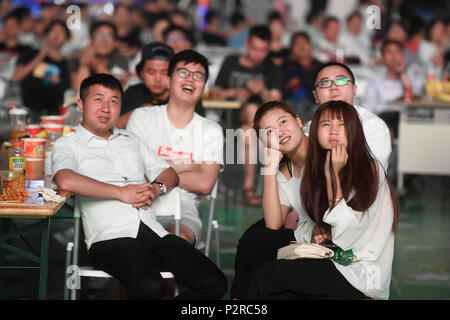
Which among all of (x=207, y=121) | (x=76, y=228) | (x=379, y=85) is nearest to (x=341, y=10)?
(x=379, y=85)

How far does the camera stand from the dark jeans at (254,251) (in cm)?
320

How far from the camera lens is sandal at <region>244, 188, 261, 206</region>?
22.1ft

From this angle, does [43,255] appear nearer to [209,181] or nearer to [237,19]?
[209,181]

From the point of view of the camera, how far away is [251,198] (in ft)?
22.5

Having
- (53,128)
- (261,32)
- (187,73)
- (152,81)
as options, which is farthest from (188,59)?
(261,32)

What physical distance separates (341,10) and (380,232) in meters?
9.43

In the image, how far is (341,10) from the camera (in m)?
A: 11.9

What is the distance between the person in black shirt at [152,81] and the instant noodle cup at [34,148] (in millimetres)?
1054

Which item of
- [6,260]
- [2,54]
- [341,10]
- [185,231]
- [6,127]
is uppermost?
[341,10]

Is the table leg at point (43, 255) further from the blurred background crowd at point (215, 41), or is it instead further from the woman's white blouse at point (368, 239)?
the blurred background crowd at point (215, 41)

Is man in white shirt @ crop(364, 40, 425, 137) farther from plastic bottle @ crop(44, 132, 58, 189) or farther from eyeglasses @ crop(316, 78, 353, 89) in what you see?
plastic bottle @ crop(44, 132, 58, 189)

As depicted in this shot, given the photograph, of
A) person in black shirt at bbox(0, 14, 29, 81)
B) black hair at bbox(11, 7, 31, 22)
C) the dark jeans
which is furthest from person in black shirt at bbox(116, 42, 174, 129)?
black hair at bbox(11, 7, 31, 22)

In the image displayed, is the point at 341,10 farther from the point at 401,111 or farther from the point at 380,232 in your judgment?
the point at 380,232

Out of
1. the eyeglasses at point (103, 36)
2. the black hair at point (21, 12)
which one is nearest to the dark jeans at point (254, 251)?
the eyeglasses at point (103, 36)
